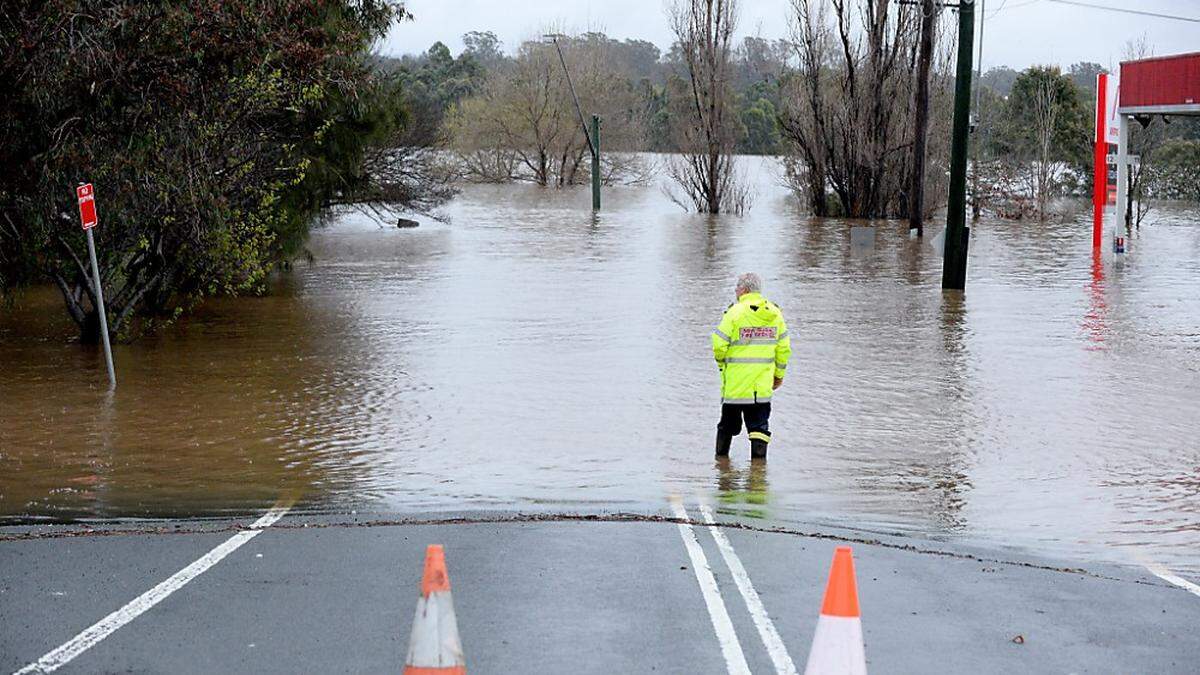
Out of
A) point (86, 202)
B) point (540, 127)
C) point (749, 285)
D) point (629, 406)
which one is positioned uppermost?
point (540, 127)

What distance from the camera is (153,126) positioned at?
46.1 feet

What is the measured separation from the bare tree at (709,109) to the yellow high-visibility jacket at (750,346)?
46.3 m

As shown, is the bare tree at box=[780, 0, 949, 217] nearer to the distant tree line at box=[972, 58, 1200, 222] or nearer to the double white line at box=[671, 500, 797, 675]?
the distant tree line at box=[972, 58, 1200, 222]

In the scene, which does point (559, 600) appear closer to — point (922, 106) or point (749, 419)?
point (749, 419)

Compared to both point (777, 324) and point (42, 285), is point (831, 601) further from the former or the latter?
point (42, 285)

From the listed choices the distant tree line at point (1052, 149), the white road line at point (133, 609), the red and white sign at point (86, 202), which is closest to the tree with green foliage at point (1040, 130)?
the distant tree line at point (1052, 149)

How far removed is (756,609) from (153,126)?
929 centimetres

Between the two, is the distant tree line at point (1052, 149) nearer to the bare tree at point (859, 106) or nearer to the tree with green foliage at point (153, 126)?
the bare tree at point (859, 106)

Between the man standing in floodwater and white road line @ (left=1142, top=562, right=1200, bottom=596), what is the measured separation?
3.65 meters

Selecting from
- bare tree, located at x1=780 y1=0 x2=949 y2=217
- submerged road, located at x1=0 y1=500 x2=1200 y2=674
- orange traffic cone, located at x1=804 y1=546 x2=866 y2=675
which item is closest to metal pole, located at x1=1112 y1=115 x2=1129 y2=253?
bare tree, located at x1=780 y1=0 x2=949 y2=217

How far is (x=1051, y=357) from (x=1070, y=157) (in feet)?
181

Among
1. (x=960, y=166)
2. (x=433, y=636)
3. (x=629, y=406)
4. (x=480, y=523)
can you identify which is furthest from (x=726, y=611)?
(x=960, y=166)

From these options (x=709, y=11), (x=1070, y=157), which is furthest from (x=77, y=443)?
(x=1070, y=157)

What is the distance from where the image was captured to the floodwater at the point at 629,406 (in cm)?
1052
